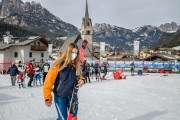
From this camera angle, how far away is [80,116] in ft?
25.3

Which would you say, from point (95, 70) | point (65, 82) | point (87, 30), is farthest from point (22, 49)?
point (87, 30)

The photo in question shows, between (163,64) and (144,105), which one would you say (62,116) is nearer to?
(144,105)

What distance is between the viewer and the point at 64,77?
443 cm

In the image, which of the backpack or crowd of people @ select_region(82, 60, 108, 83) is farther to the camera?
crowd of people @ select_region(82, 60, 108, 83)

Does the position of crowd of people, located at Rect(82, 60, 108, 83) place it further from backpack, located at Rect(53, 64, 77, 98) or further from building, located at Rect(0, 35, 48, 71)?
building, located at Rect(0, 35, 48, 71)

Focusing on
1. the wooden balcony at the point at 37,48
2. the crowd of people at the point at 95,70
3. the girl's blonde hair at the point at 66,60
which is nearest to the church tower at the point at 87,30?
the wooden balcony at the point at 37,48

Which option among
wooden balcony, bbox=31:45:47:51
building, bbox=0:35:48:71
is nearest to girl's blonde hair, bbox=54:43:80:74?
building, bbox=0:35:48:71

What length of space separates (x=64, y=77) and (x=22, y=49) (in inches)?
2116

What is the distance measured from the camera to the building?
5606 cm

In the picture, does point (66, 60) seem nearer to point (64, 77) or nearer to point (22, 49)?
point (64, 77)

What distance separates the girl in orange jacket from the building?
171ft

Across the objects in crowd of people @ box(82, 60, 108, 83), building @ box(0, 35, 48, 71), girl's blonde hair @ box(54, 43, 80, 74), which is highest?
building @ box(0, 35, 48, 71)

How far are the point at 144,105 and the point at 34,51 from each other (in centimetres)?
5066

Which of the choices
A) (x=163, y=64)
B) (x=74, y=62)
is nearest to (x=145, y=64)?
(x=163, y=64)
